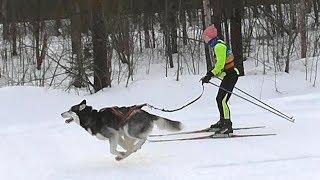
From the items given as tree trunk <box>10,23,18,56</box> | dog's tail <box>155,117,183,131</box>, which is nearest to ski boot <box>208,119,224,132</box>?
dog's tail <box>155,117,183,131</box>

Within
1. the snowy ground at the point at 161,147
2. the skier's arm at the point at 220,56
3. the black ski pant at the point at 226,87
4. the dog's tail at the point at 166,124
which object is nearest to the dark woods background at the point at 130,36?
the snowy ground at the point at 161,147

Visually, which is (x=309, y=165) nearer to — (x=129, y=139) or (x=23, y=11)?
(x=129, y=139)

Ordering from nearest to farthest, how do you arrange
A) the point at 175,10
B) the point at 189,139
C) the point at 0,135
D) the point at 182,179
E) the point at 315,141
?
the point at 182,179, the point at 315,141, the point at 189,139, the point at 0,135, the point at 175,10

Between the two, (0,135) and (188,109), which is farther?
(188,109)

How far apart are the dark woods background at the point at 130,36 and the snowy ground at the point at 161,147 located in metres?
2.47

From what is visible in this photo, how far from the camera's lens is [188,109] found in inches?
468

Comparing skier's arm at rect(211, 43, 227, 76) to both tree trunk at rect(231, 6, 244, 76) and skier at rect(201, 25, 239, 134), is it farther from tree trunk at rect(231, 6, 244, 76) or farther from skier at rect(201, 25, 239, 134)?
tree trunk at rect(231, 6, 244, 76)

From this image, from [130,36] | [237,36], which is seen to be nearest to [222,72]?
[237,36]

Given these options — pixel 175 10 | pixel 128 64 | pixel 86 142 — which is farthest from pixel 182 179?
pixel 175 10

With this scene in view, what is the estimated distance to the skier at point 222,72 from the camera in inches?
309

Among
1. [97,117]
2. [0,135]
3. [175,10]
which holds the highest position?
[175,10]

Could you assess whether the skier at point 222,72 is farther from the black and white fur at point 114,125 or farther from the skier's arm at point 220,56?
the black and white fur at point 114,125

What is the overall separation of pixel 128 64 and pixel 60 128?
727 centimetres

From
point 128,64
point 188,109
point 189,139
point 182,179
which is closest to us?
point 182,179
